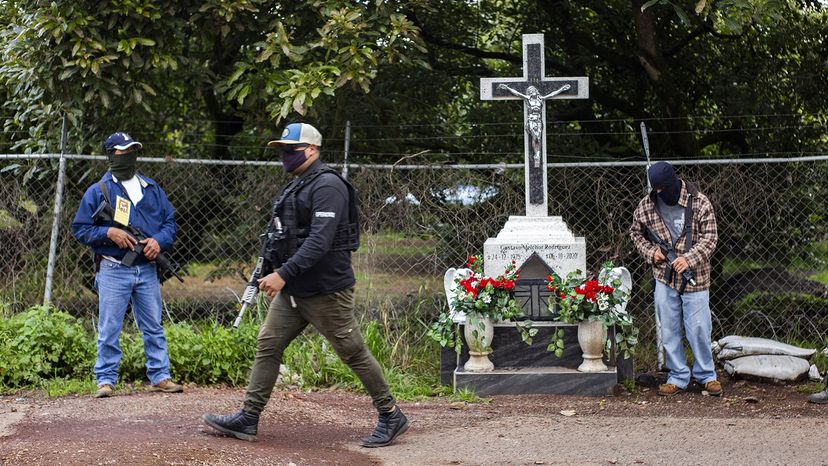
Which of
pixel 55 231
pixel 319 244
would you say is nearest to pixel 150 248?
pixel 55 231

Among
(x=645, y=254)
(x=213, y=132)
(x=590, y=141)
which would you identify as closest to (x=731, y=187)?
(x=645, y=254)

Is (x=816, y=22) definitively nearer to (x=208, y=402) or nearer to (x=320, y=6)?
(x=320, y=6)

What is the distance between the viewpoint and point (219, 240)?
927 cm

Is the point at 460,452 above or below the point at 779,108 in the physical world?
below

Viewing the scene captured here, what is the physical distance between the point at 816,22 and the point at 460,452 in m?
6.85

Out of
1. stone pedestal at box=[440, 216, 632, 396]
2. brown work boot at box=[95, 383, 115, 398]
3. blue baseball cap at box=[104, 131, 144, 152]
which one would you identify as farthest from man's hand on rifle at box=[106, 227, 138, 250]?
stone pedestal at box=[440, 216, 632, 396]

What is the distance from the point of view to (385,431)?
575cm

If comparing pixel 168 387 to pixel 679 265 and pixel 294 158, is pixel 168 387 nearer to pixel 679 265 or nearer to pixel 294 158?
pixel 294 158

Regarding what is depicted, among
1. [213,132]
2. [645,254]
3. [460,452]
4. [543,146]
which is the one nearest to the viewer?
[460,452]

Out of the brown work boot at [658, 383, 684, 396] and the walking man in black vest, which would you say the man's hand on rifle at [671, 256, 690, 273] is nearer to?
the brown work boot at [658, 383, 684, 396]

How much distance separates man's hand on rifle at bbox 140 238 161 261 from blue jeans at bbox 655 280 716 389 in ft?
12.2

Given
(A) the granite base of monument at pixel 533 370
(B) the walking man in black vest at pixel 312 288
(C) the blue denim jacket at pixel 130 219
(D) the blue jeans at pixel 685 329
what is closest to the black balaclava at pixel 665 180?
(D) the blue jeans at pixel 685 329

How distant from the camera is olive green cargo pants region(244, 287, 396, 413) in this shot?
18.4 ft

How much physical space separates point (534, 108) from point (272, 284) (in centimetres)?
343
